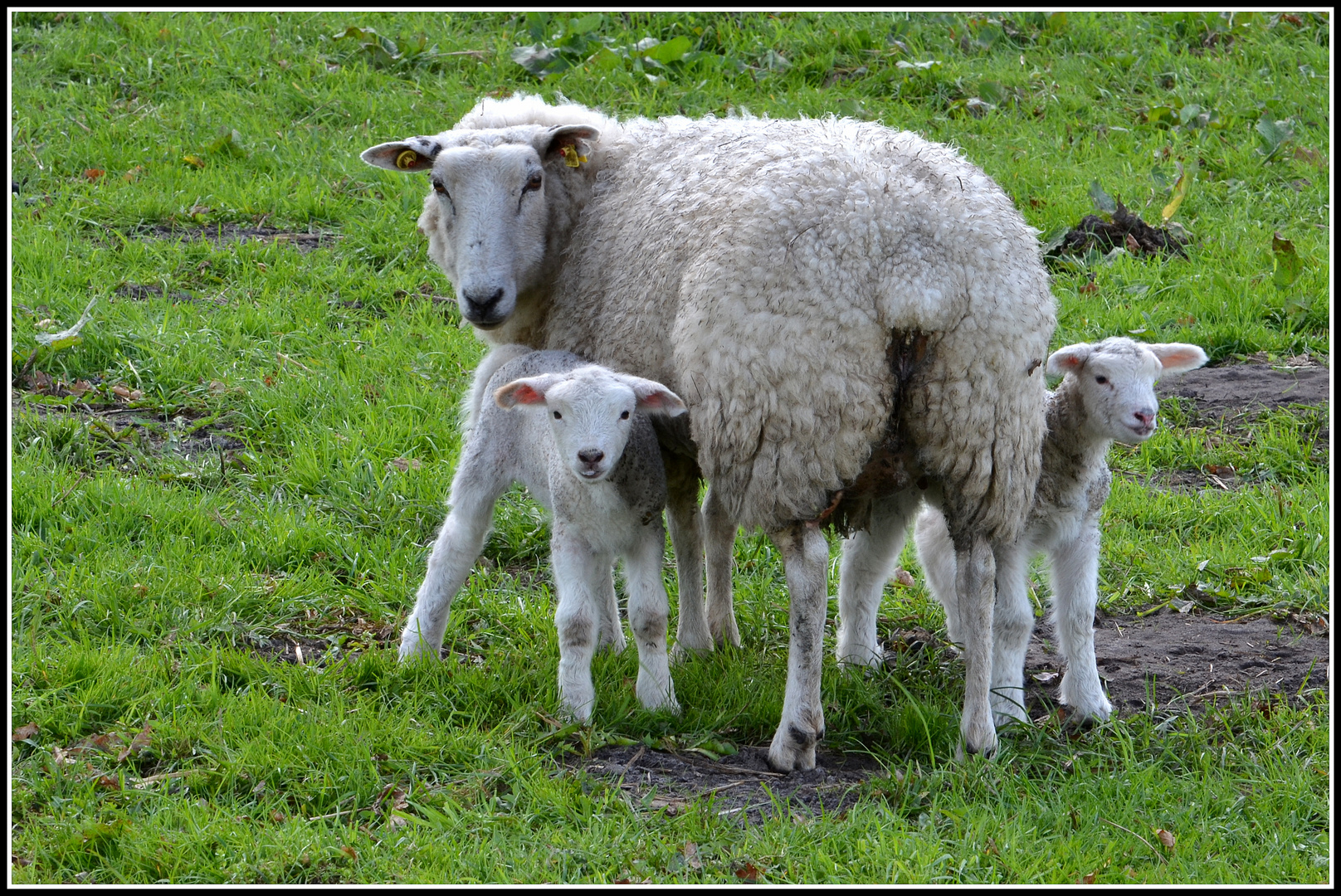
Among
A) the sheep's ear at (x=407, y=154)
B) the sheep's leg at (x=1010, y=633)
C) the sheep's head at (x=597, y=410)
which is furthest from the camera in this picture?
the sheep's ear at (x=407, y=154)

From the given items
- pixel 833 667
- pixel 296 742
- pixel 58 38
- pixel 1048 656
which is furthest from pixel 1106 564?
pixel 58 38

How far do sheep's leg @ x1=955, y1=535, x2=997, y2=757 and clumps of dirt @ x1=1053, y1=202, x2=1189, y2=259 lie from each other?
13.9 ft

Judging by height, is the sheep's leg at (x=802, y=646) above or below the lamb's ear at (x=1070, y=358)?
below

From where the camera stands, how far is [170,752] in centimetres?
410

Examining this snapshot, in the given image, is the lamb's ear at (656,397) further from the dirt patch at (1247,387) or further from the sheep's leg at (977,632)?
the dirt patch at (1247,387)

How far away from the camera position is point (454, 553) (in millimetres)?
4770

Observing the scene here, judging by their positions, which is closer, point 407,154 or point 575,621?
point 575,621

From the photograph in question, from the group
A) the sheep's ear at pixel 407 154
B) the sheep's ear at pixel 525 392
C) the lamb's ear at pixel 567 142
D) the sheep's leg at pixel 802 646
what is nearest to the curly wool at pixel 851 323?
the sheep's leg at pixel 802 646

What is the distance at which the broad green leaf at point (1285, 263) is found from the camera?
7.19 meters

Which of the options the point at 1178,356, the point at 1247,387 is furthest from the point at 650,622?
the point at 1247,387

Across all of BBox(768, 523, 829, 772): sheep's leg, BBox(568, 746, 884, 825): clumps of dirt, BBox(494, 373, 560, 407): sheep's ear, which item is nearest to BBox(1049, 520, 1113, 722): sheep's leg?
BBox(568, 746, 884, 825): clumps of dirt

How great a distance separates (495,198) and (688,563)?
4.74 ft

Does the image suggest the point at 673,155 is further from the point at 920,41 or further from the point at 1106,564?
the point at 920,41

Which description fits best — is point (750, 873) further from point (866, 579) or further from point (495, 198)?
point (495, 198)
